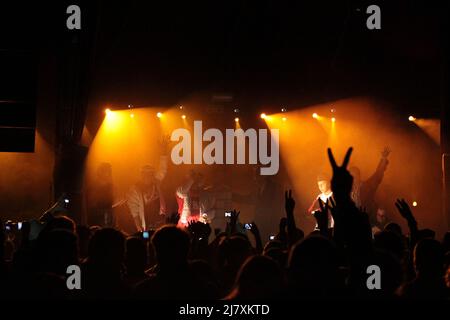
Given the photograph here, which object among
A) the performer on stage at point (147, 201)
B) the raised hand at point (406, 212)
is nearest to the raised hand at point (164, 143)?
the performer on stage at point (147, 201)

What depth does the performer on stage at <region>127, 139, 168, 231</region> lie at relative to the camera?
16.4m

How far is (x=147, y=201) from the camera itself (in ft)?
54.5

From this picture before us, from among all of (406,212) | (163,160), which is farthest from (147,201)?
(406,212)

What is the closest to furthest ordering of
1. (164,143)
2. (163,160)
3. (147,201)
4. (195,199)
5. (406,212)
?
(406,212), (147,201), (195,199), (163,160), (164,143)

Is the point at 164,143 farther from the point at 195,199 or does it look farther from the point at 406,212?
the point at 406,212

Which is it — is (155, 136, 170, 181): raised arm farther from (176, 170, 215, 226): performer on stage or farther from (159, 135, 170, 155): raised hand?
(176, 170, 215, 226): performer on stage

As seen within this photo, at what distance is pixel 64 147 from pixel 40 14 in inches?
150

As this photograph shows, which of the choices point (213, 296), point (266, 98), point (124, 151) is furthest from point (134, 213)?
point (213, 296)

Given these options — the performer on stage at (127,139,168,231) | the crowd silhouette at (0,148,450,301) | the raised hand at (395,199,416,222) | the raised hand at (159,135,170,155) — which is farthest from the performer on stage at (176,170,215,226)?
the crowd silhouette at (0,148,450,301)

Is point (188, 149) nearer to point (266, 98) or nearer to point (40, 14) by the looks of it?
point (266, 98)

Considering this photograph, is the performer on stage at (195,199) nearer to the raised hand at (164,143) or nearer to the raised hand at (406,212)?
the raised hand at (164,143)

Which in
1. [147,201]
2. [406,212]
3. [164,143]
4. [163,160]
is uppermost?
[164,143]
